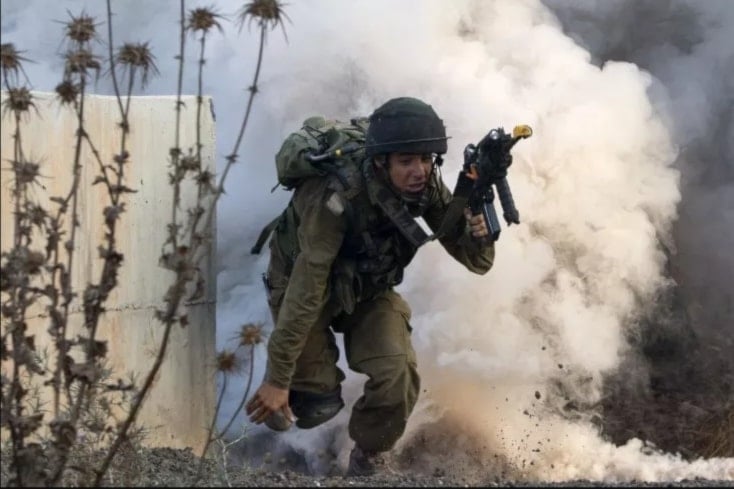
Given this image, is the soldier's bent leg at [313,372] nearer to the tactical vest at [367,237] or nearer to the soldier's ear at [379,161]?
the tactical vest at [367,237]

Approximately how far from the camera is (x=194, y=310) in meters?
4.98

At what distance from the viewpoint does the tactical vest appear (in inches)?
173

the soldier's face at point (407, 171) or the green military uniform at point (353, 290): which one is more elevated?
the soldier's face at point (407, 171)

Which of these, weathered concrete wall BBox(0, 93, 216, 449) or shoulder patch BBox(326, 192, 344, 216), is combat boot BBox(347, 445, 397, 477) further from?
shoulder patch BBox(326, 192, 344, 216)

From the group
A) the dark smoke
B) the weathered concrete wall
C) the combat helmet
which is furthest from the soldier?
the dark smoke

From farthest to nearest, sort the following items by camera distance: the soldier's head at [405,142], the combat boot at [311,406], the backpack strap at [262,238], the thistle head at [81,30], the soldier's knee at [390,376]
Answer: the combat boot at [311,406] → the backpack strap at [262,238] → the soldier's knee at [390,376] → the soldier's head at [405,142] → the thistle head at [81,30]

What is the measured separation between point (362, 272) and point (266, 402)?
1.92 ft

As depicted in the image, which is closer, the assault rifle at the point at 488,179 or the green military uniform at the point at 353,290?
the assault rifle at the point at 488,179

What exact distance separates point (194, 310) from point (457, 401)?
1754mm

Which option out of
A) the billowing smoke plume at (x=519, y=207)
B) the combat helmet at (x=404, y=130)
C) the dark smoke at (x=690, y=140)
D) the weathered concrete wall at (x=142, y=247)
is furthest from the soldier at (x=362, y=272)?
the dark smoke at (x=690, y=140)

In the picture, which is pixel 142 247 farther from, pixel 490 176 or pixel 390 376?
pixel 490 176

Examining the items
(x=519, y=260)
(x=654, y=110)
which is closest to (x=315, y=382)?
(x=519, y=260)

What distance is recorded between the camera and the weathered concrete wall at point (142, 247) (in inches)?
166

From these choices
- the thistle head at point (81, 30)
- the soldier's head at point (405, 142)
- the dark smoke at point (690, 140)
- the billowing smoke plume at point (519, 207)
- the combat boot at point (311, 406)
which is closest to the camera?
the thistle head at point (81, 30)
